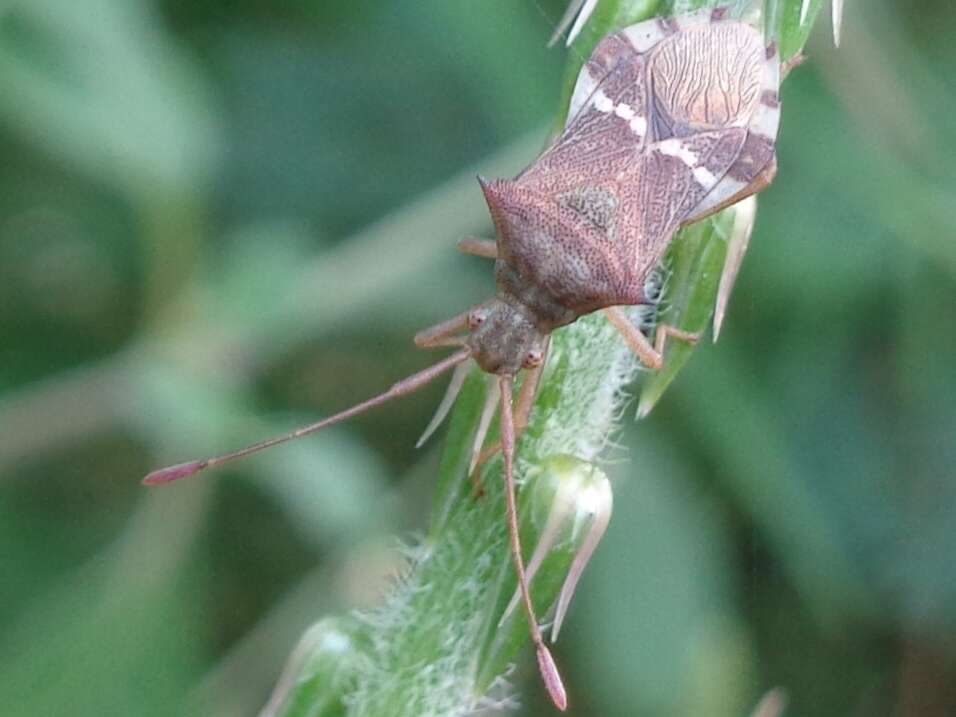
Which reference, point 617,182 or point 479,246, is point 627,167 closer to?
point 617,182

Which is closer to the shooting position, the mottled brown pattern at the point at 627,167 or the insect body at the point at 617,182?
the insect body at the point at 617,182

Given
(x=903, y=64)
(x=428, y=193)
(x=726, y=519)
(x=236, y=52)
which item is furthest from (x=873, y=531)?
(x=236, y=52)

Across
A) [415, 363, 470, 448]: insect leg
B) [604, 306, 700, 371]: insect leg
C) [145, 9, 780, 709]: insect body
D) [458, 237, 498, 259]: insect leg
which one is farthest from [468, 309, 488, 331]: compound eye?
[415, 363, 470, 448]: insect leg

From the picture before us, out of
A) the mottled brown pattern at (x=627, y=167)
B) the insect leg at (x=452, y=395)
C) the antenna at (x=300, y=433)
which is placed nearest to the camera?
the insect leg at (x=452, y=395)

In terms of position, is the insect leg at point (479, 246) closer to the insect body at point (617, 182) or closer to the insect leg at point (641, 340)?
the insect body at point (617, 182)

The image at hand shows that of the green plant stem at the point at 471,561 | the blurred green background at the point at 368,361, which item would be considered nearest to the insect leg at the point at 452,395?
the green plant stem at the point at 471,561

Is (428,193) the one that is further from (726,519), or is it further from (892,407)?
(892,407)
